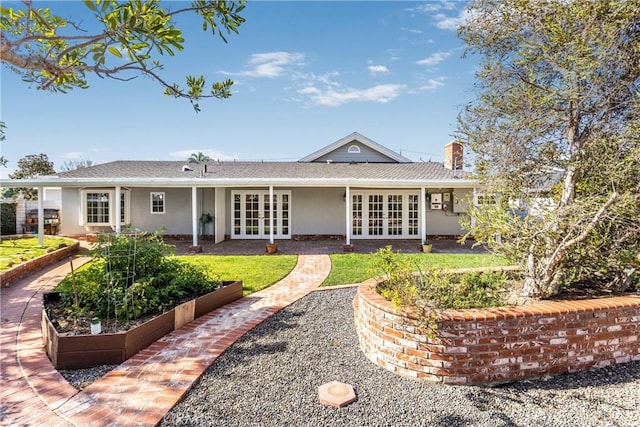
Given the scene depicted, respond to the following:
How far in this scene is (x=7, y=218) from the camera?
53.7ft

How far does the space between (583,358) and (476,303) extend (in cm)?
118

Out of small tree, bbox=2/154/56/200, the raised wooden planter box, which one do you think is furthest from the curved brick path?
small tree, bbox=2/154/56/200

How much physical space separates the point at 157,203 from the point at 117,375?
12891mm

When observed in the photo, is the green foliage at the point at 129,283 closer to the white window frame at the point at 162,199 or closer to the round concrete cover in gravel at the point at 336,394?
the round concrete cover in gravel at the point at 336,394

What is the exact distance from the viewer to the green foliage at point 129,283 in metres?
4.68

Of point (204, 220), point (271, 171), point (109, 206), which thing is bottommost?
point (204, 220)

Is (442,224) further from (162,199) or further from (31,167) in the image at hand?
(31,167)

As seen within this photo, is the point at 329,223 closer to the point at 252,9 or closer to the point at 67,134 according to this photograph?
the point at 252,9

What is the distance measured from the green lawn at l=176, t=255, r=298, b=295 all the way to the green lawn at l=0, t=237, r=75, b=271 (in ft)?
13.8

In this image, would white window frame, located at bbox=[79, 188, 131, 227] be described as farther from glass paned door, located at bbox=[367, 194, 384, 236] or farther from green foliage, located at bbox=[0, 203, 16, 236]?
glass paned door, located at bbox=[367, 194, 384, 236]

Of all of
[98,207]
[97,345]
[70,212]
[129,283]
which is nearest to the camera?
[97,345]

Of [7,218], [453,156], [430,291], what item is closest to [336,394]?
[430,291]

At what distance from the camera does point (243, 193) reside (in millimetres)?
14852

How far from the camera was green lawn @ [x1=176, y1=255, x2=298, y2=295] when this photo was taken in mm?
7703
